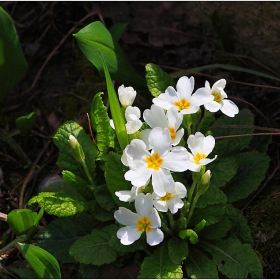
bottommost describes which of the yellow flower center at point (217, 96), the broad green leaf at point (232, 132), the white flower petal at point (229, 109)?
the broad green leaf at point (232, 132)

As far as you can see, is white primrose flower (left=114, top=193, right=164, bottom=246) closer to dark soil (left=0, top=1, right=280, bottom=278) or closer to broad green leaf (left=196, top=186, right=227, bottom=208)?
broad green leaf (left=196, top=186, right=227, bottom=208)

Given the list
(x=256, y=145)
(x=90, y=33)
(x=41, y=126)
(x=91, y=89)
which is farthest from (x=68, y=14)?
(x=256, y=145)

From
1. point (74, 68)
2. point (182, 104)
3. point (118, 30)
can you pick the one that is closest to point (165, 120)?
point (182, 104)

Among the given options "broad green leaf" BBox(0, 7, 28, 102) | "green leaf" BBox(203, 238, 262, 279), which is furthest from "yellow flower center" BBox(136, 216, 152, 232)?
"broad green leaf" BBox(0, 7, 28, 102)

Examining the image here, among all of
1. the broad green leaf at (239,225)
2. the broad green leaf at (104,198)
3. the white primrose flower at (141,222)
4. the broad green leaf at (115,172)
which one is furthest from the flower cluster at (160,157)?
the broad green leaf at (239,225)

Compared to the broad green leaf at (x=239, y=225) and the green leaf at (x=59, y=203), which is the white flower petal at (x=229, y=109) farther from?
the green leaf at (x=59, y=203)

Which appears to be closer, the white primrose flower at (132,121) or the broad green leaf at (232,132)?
the white primrose flower at (132,121)

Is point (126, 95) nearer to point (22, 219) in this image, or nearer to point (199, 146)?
point (199, 146)

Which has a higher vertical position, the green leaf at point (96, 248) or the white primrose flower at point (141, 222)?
the white primrose flower at point (141, 222)
